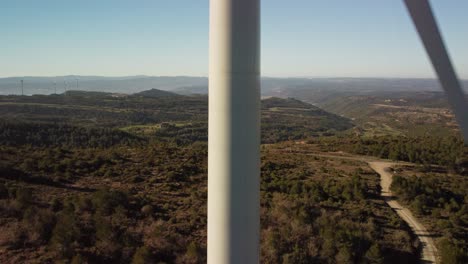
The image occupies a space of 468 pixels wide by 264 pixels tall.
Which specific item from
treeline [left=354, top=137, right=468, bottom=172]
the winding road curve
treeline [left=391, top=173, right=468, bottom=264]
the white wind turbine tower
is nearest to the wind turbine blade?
the white wind turbine tower

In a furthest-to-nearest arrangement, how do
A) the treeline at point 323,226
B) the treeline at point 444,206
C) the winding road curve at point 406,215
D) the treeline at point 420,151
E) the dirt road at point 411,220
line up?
the treeline at point 420,151, the winding road curve at point 406,215, the dirt road at point 411,220, the treeline at point 444,206, the treeline at point 323,226

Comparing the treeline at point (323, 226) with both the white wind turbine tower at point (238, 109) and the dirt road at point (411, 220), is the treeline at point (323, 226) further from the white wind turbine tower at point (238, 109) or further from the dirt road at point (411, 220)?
the white wind turbine tower at point (238, 109)

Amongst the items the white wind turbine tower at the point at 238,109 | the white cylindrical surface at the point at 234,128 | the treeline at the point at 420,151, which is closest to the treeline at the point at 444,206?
the treeline at the point at 420,151

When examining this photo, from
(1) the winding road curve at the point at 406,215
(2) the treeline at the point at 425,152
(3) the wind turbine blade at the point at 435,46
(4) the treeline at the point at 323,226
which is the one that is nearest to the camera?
(3) the wind turbine blade at the point at 435,46

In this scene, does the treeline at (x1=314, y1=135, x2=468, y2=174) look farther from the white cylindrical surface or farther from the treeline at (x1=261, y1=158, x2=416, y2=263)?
the white cylindrical surface

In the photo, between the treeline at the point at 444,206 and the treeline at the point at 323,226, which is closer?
the treeline at the point at 323,226

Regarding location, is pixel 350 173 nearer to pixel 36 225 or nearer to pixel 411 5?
pixel 36 225
